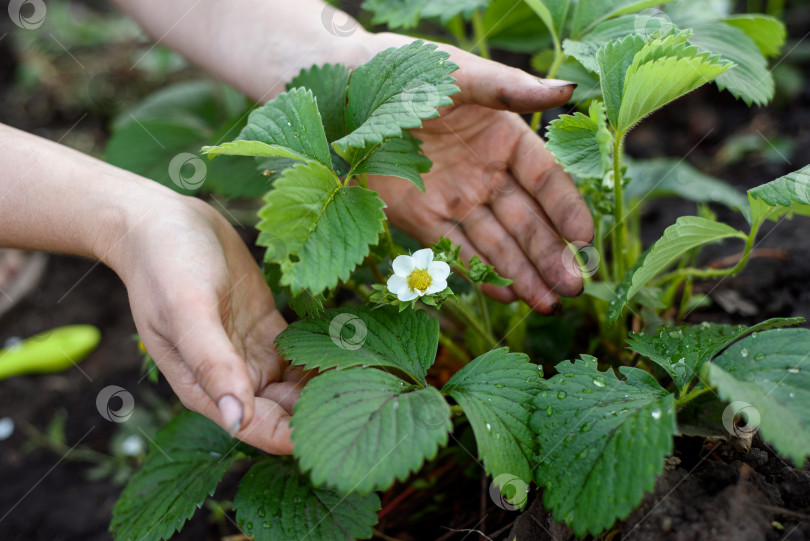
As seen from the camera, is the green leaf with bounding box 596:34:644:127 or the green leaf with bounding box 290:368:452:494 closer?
the green leaf with bounding box 290:368:452:494

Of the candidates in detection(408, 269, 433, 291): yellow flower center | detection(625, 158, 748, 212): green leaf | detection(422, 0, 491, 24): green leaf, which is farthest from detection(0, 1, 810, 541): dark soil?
Result: detection(422, 0, 491, 24): green leaf

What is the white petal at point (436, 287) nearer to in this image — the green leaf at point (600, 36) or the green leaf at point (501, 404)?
the green leaf at point (501, 404)

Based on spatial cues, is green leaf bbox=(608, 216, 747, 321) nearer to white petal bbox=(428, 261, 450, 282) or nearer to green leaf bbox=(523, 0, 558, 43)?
white petal bbox=(428, 261, 450, 282)

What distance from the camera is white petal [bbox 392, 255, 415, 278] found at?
47.3 inches

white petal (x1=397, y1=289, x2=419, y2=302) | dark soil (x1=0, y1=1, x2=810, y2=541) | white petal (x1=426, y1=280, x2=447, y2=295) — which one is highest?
white petal (x1=426, y1=280, x2=447, y2=295)

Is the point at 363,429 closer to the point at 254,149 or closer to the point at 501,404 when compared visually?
the point at 501,404

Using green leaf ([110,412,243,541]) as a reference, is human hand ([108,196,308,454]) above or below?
above

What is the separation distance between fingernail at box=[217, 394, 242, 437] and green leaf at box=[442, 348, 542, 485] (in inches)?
15.2

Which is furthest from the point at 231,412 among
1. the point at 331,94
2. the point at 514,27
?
the point at 514,27

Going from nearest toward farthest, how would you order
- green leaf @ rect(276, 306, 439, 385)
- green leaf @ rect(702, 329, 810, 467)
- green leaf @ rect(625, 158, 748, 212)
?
green leaf @ rect(702, 329, 810, 467) < green leaf @ rect(276, 306, 439, 385) < green leaf @ rect(625, 158, 748, 212)

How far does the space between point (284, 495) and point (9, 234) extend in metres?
0.96

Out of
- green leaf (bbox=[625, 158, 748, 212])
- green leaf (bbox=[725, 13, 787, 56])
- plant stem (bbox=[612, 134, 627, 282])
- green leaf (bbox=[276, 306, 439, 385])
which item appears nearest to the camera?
green leaf (bbox=[276, 306, 439, 385])

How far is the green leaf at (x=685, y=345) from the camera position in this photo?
3.61 ft

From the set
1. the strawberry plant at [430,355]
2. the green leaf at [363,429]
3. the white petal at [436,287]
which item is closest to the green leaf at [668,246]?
the strawberry plant at [430,355]
